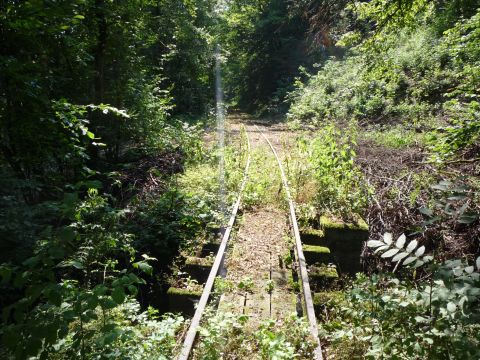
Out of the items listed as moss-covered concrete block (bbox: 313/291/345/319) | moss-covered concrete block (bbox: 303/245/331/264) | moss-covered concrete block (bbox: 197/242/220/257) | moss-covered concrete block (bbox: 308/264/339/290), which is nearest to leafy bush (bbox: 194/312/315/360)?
moss-covered concrete block (bbox: 313/291/345/319)

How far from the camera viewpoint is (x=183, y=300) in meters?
4.75

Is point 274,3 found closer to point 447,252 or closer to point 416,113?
point 416,113

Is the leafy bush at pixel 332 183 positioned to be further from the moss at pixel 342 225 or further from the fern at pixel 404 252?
the fern at pixel 404 252

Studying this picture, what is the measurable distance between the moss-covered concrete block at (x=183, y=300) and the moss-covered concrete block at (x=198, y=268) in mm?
529

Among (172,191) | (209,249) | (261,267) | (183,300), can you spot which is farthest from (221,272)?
(172,191)

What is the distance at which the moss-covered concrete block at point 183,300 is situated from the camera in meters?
4.71

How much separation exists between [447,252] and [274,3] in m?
35.3

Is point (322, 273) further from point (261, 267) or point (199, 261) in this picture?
point (199, 261)

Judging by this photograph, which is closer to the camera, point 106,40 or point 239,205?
point 239,205

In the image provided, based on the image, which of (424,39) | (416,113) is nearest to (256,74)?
(424,39)

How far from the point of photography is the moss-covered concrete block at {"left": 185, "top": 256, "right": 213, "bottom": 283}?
5.32 m

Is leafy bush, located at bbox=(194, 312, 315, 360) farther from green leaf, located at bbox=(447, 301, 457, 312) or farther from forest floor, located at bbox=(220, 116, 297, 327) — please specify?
green leaf, located at bbox=(447, 301, 457, 312)

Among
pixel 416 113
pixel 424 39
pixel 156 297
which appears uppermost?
pixel 424 39

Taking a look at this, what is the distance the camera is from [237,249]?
605 centimetres
